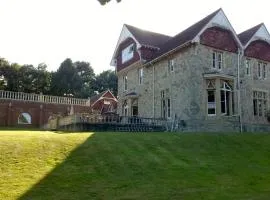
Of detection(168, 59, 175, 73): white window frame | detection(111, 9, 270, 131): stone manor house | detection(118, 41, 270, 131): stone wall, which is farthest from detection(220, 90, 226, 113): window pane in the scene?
detection(168, 59, 175, 73): white window frame

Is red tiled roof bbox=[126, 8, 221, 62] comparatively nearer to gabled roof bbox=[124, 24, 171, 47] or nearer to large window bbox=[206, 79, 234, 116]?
gabled roof bbox=[124, 24, 171, 47]

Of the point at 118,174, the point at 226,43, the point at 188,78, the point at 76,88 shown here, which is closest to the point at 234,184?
the point at 118,174

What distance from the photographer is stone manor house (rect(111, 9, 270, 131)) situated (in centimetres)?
2917

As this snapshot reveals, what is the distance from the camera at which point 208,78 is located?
2944cm

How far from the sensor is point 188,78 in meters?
29.5

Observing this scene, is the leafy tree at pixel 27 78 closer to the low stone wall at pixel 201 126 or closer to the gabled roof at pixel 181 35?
the gabled roof at pixel 181 35

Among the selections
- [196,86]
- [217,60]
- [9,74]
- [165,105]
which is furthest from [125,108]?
[9,74]

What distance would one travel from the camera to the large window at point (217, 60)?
30528 mm

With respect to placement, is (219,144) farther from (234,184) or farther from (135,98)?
(135,98)

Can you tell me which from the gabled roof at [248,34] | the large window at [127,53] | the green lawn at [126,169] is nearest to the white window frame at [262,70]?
the gabled roof at [248,34]

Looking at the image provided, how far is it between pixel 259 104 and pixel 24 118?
28722 mm

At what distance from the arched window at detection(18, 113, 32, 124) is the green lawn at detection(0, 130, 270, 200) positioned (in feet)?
101

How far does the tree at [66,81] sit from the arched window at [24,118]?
23727 mm

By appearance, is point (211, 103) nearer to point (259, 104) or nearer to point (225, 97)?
point (225, 97)
